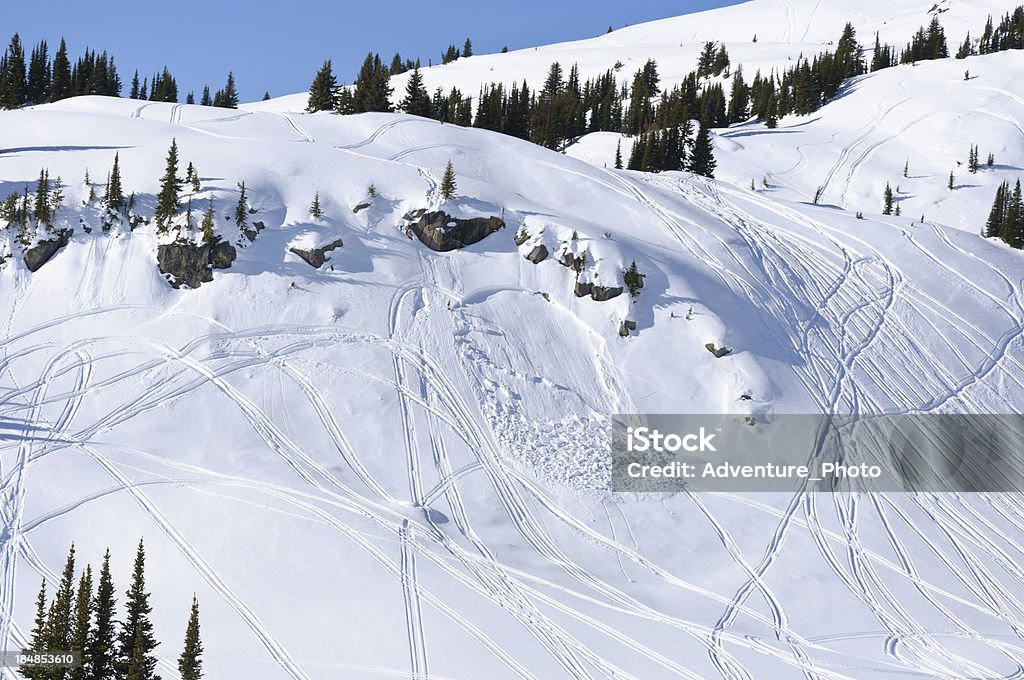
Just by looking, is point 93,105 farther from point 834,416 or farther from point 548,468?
point 834,416

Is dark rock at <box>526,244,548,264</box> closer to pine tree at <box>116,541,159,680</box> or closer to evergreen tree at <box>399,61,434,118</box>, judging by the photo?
pine tree at <box>116,541,159,680</box>

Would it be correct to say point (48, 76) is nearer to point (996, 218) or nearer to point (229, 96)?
point (229, 96)

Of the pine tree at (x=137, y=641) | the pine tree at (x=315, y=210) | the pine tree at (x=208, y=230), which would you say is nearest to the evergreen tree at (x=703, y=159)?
the pine tree at (x=315, y=210)

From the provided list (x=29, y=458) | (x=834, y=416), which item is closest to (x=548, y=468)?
(x=834, y=416)

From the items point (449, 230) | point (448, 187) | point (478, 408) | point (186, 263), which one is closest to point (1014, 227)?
point (448, 187)

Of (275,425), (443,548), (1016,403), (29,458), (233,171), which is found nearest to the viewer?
(443,548)

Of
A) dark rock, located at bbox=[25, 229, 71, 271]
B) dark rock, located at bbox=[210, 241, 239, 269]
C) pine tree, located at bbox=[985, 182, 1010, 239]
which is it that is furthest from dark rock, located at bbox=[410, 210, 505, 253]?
pine tree, located at bbox=[985, 182, 1010, 239]

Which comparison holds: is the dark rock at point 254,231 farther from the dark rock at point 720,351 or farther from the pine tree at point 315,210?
the dark rock at point 720,351
